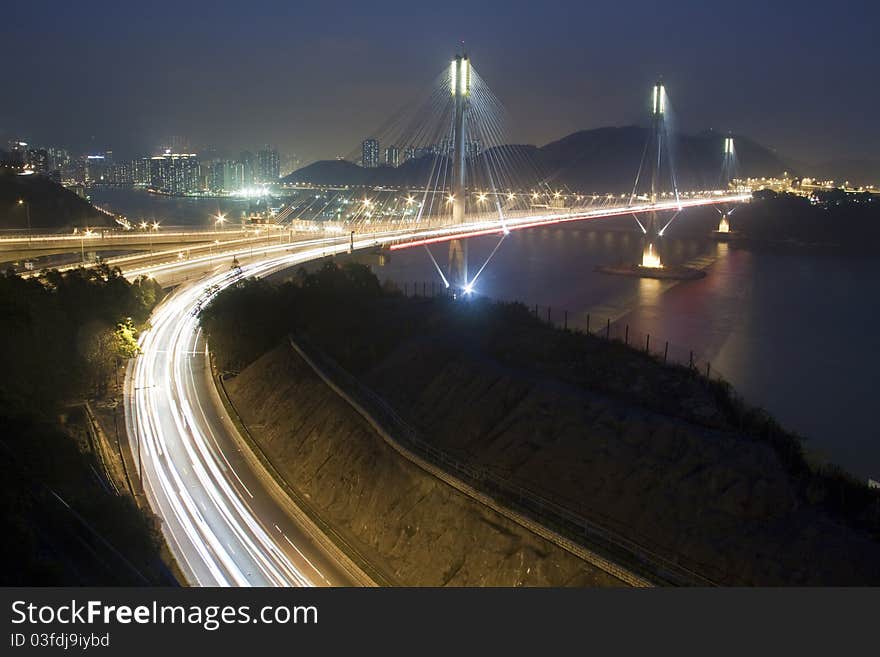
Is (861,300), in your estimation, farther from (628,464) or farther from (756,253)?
(628,464)

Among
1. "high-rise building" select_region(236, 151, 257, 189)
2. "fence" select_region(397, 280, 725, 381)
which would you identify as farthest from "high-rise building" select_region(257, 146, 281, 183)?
"fence" select_region(397, 280, 725, 381)

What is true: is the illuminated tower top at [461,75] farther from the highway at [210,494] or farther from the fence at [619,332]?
the highway at [210,494]

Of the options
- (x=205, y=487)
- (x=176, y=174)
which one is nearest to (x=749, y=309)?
(x=205, y=487)

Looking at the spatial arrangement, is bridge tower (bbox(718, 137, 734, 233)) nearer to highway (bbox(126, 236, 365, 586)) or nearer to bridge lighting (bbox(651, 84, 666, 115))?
bridge lighting (bbox(651, 84, 666, 115))

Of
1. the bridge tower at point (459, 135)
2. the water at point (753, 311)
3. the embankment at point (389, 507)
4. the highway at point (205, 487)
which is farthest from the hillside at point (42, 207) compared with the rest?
the embankment at point (389, 507)

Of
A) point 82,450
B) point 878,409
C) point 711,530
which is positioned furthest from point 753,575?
point 878,409

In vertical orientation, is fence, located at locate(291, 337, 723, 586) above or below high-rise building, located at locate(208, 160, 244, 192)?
below
